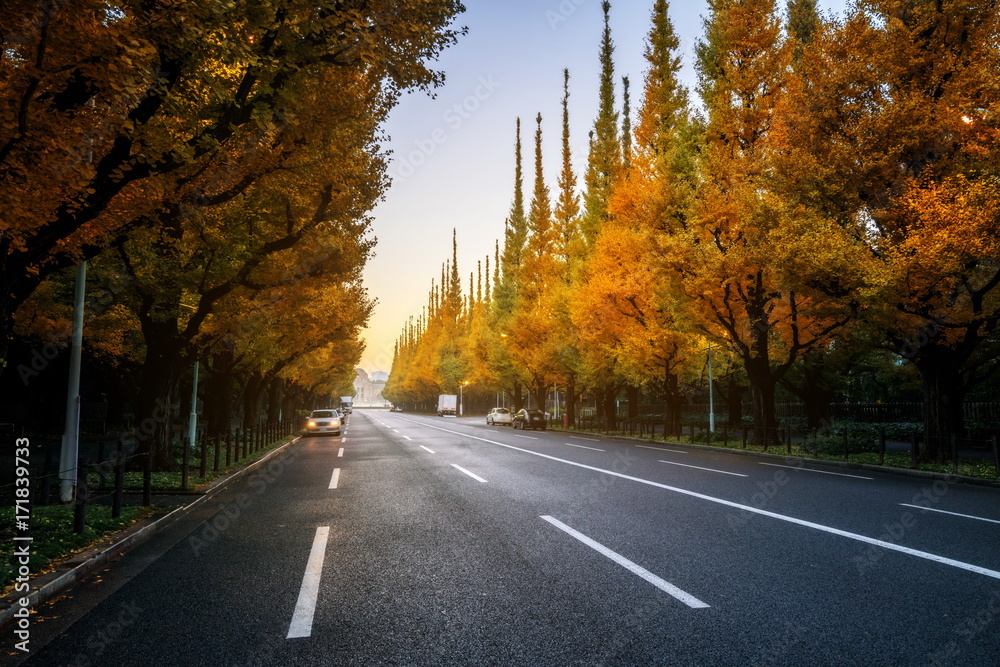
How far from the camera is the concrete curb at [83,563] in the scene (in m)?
4.27

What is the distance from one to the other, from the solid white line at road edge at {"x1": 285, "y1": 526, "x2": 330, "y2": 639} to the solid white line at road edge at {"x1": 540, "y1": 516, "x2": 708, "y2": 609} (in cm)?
272

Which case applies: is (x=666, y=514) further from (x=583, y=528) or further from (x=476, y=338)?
(x=476, y=338)

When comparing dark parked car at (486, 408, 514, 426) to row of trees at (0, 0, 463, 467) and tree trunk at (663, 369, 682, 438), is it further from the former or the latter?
row of trees at (0, 0, 463, 467)

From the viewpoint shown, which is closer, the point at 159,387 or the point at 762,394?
the point at 159,387

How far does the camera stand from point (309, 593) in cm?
455

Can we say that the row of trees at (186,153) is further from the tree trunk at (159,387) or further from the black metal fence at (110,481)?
the black metal fence at (110,481)

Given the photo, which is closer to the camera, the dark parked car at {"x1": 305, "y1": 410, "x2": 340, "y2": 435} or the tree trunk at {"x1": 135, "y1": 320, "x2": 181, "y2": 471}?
the tree trunk at {"x1": 135, "y1": 320, "x2": 181, "y2": 471}

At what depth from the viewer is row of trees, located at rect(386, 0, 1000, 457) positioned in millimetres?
12523

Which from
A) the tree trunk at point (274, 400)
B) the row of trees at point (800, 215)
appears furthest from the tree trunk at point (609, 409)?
the tree trunk at point (274, 400)

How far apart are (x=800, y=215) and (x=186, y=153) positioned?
1393cm

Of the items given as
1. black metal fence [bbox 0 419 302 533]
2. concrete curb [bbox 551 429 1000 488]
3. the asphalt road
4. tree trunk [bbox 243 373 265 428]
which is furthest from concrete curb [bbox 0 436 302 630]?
tree trunk [bbox 243 373 265 428]

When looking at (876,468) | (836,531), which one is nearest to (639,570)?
(836,531)

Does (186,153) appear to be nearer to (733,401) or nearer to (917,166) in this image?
(917,166)

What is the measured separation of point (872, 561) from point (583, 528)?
2.93m
